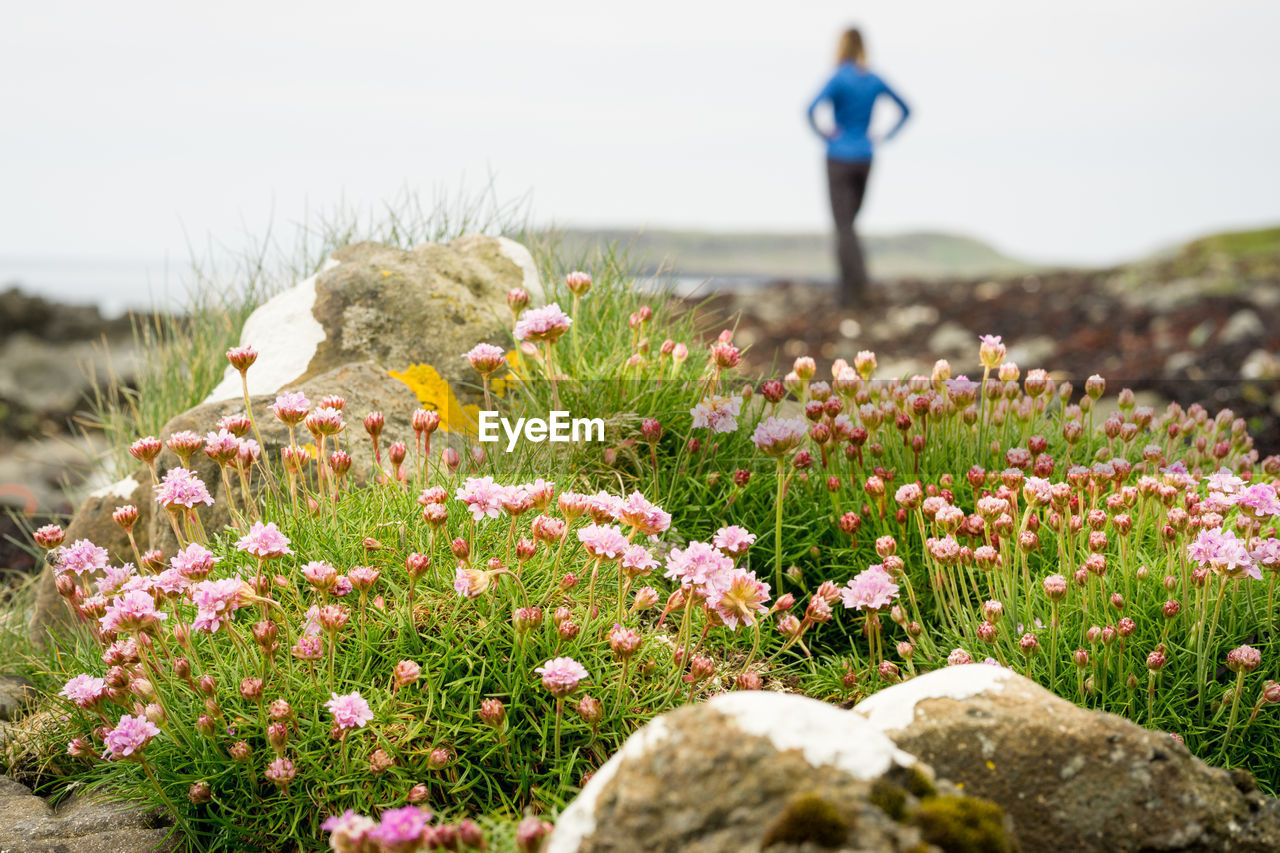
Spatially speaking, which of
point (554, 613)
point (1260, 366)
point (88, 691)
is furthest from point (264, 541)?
point (1260, 366)

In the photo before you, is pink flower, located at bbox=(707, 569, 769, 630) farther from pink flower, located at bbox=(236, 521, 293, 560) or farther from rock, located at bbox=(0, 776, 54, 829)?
rock, located at bbox=(0, 776, 54, 829)

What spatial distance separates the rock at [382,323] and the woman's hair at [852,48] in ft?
32.0

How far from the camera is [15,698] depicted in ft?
13.6

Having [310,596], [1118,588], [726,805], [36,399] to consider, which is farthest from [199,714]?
[36,399]

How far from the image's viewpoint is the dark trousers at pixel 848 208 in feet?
46.5

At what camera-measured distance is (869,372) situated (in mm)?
3820

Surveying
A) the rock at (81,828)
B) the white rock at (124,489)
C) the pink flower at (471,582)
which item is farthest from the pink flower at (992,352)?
the white rock at (124,489)

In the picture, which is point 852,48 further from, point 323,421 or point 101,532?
point 323,421

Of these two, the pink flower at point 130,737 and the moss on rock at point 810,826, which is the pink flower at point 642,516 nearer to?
the moss on rock at point 810,826

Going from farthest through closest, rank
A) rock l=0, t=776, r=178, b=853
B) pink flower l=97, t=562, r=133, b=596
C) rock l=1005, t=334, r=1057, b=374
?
rock l=1005, t=334, r=1057, b=374 < pink flower l=97, t=562, r=133, b=596 < rock l=0, t=776, r=178, b=853

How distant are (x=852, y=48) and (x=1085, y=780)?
41.6 ft

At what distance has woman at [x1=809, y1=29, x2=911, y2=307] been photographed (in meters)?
13.2

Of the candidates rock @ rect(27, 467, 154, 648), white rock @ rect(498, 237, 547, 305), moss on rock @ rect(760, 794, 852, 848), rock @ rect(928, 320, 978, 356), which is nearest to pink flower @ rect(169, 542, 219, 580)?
moss on rock @ rect(760, 794, 852, 848)

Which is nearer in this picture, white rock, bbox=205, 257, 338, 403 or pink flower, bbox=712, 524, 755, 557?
pink flower, bbox=712, 524, 755, 557
